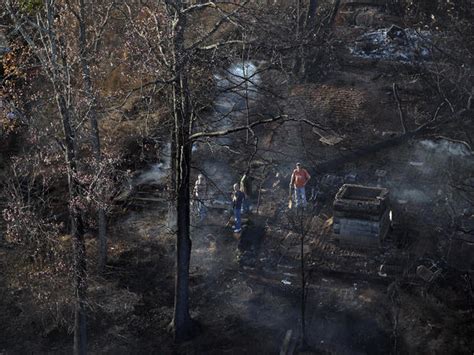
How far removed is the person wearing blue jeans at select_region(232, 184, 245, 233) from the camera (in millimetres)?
17188

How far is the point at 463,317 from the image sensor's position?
1409cm

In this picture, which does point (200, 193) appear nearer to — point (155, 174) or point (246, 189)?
point (246, 189)

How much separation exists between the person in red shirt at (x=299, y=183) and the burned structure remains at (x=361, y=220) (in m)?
1.28

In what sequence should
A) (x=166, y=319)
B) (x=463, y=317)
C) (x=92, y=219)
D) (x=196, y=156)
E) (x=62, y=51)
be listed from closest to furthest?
(x=62, y=51) < (x=463, y=317) < (x=166, y=319) < (x=92, y=219) < (x=196, y=156)

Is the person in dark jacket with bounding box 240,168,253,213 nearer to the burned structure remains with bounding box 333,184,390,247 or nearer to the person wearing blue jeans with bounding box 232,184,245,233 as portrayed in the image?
the person wearing blue jeans with bounding box 232,184,245,233

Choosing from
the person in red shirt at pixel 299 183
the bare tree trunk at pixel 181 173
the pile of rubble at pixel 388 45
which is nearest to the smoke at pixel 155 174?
the person in red shirt at pixel 299 183

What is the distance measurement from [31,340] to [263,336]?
5.04 meters

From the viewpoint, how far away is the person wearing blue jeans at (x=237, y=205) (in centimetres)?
1719

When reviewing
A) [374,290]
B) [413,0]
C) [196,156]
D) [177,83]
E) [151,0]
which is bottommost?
[374,290]

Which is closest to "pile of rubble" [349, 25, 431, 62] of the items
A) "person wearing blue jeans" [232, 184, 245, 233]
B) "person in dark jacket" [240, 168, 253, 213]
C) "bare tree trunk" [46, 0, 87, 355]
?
"person in dark jacket" [240, 168, 253, 213]

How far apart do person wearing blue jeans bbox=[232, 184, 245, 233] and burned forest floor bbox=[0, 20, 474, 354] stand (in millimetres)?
305

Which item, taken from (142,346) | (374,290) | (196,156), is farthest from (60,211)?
(374,290)

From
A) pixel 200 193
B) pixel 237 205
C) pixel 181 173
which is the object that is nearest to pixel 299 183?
pixel 237 205

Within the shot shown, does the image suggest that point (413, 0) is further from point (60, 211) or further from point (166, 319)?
point (166, 319)
